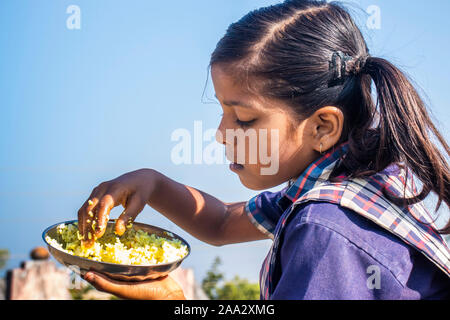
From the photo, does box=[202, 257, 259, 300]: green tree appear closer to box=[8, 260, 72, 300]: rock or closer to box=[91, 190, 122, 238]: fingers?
box=[8, 260, 72, 300]: rock

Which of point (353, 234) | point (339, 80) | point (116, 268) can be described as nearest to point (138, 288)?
point (116, 268)

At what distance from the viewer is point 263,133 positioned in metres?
1.67

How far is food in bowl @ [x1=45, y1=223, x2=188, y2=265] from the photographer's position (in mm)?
1651

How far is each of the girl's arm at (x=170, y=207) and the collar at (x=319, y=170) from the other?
0.62 metres

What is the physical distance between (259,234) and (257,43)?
95 centimetres

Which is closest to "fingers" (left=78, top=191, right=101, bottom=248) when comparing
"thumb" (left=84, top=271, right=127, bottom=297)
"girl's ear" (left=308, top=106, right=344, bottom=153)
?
"thumb" (left=84, top=271, right=127, bottom=297)

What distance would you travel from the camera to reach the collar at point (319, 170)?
1.61 meters

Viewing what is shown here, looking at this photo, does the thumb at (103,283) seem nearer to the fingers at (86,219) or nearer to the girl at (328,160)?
the girl at (328,160)

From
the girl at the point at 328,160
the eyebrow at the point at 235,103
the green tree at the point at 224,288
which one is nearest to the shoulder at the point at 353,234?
the girl at the point at 328,160

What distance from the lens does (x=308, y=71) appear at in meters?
1.67

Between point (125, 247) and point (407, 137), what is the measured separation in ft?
3.61

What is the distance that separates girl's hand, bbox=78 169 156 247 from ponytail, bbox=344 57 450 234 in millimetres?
880

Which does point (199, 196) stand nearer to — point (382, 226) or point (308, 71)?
point (308, 71)
